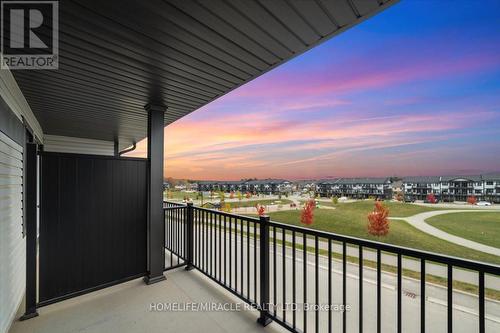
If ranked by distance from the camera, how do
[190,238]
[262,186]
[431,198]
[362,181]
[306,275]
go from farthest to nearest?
[362,181] → [262,186] → [431,198] → [190,238] → [306,275]

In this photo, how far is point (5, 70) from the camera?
2.01 metres

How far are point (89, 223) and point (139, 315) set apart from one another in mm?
1294

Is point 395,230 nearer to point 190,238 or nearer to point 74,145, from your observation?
point 190,238

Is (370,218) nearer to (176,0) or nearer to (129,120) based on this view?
(129,120)

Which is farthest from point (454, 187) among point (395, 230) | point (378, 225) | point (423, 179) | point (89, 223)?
point (89, 223)

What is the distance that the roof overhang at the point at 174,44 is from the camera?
1.37 metres

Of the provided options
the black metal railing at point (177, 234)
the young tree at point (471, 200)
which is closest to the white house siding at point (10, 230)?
the black metal railing at point (177, 234)

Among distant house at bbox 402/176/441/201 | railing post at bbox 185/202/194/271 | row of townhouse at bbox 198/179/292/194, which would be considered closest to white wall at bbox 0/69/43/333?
railing post at bbox 185/202/194/271

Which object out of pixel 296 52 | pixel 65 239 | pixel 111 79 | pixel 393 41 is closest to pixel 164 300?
pixel 65 239

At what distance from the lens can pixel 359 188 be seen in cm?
3597

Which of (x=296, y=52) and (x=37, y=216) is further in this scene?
(x=37, y=216)

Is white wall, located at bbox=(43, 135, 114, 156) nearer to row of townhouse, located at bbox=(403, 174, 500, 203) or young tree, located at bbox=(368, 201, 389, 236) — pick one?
young tree, located at bbox=(368, 201, 389, 236)

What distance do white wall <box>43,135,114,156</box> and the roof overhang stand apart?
3.30m

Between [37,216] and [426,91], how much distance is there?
2083 cm
